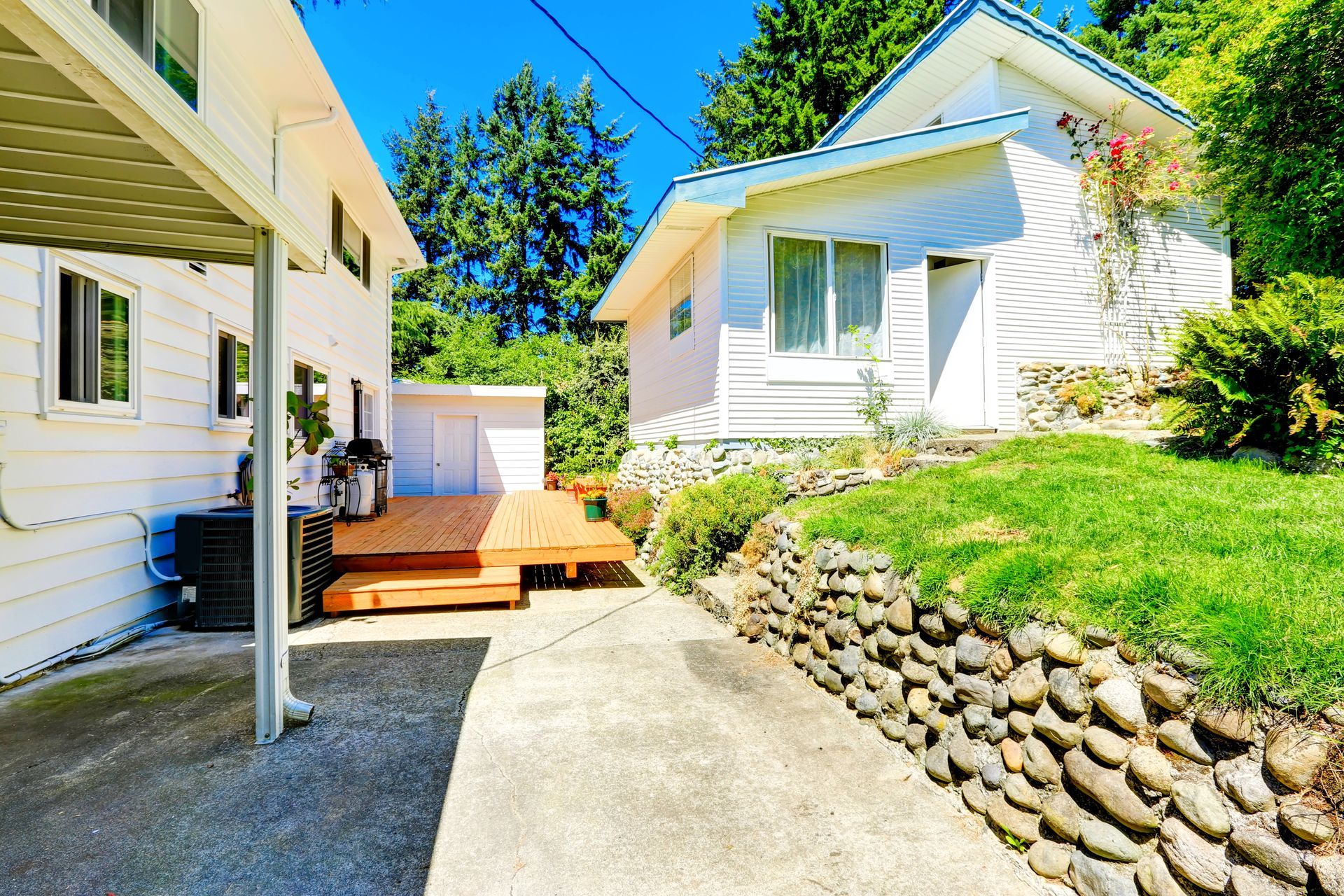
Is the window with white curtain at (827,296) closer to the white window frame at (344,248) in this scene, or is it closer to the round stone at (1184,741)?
the white window frame at (344,248)

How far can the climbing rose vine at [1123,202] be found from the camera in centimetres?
894

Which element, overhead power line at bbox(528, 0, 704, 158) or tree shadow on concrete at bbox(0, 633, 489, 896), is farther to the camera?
overhead power line at bbox(528, 0, 704, 158)

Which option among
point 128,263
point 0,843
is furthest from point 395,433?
point 0,843

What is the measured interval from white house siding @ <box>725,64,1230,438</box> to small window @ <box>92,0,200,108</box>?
16.7 feet

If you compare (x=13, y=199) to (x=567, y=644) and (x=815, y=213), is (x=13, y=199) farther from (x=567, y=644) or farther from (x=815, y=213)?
(x=815, y=213)

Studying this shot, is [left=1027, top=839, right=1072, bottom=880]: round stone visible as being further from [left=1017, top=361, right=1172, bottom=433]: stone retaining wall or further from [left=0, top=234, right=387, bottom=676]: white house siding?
[left=1017, top=361, right=1172, bottom=433]: stone retaining wall

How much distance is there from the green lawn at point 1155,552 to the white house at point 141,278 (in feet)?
11.2

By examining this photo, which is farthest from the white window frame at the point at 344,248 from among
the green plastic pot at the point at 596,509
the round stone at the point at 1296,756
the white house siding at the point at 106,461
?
the round stone at the point at 1296,756

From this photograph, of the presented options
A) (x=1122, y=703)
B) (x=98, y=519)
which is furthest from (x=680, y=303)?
(x=1122, y=703)

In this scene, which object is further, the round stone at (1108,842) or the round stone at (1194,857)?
the round stone at (1108,842)

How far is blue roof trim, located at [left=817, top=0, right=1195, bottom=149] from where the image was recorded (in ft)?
26.0

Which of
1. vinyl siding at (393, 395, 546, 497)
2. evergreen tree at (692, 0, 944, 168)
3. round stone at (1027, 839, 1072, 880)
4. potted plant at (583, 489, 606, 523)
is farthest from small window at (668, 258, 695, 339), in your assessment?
evergreen tree at (692, 0, 944, 168)

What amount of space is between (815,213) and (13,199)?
6979 mm

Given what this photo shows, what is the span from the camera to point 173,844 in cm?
224
